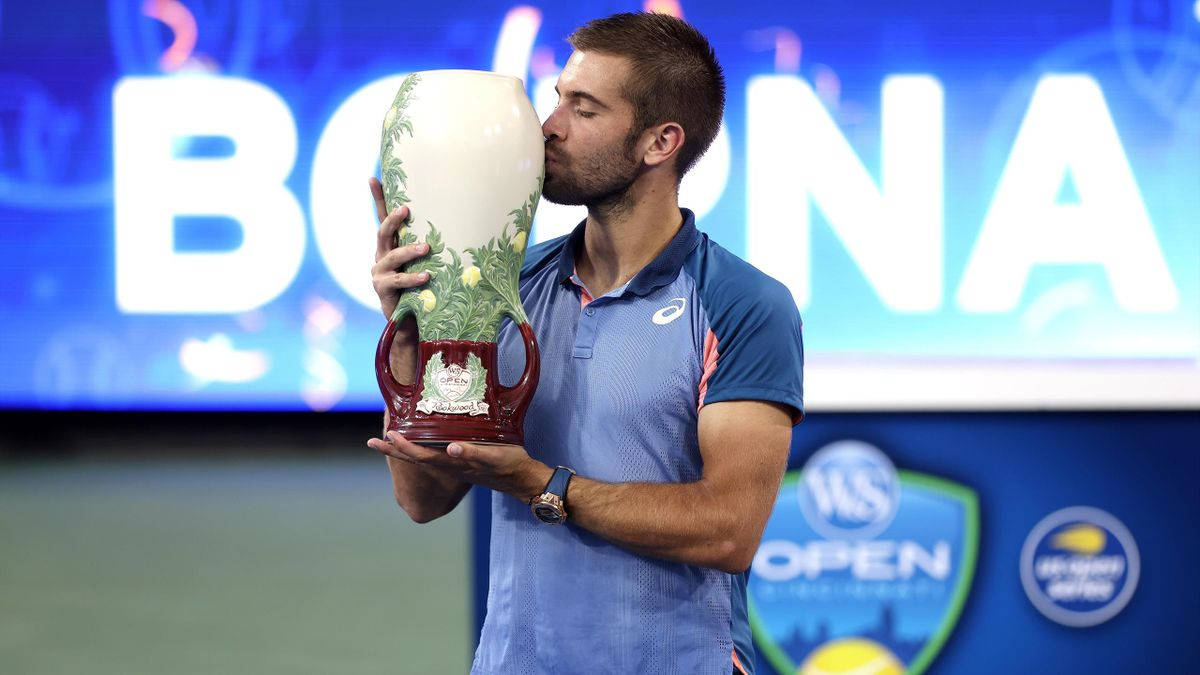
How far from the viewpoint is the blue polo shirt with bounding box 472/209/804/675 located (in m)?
1.42

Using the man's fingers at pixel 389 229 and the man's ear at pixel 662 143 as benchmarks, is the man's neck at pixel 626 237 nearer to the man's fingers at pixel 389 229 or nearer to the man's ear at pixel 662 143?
the man's ear at pixel 662 143

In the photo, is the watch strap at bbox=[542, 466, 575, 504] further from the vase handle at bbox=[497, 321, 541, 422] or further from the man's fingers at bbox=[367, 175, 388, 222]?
the man's fingers at bbox=[367, 175, 388, 222]

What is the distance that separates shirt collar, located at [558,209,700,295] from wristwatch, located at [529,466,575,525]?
0.24m

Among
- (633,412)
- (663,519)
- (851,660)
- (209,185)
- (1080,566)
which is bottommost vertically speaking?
(851,660)

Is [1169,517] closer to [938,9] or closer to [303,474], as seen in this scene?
[938,9]

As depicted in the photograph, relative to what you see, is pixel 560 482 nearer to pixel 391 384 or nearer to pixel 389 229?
pixel 391 384

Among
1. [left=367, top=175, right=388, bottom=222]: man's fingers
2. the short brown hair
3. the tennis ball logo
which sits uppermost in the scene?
the short brown hair

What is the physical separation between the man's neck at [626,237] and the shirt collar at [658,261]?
0.05 ft

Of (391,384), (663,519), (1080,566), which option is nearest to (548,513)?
(663,519)

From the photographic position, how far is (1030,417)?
288 centimetres


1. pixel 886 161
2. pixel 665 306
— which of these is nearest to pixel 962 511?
pixel 886 161

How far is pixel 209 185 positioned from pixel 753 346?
3.05m

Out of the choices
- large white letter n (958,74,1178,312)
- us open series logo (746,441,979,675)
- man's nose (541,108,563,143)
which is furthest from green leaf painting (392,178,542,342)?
large white letter n (958,74,1178,312)

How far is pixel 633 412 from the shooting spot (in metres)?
1.42
